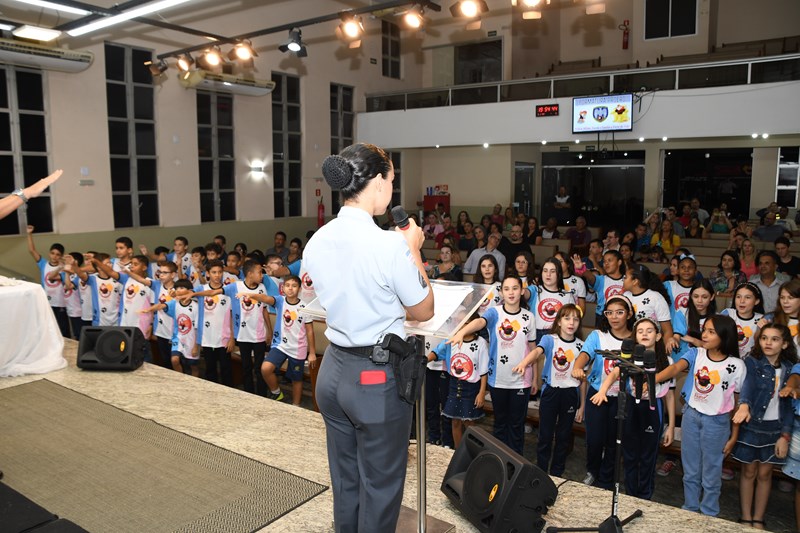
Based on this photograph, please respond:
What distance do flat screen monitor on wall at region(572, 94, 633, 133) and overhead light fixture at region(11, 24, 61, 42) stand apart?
8.52 metres

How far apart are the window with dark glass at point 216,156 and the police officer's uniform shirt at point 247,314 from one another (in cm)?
690

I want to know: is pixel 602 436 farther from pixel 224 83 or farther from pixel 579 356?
pixel 224 83

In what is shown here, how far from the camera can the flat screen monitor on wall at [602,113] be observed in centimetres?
1090

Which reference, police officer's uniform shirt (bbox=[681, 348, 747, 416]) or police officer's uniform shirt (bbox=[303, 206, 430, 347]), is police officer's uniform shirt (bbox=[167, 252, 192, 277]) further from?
police officer's uniform shirt (bbox=[303, 206, 430, 347])

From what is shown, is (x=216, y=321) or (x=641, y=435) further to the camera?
(x=216, y=321)

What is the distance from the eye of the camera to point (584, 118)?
1126 cm

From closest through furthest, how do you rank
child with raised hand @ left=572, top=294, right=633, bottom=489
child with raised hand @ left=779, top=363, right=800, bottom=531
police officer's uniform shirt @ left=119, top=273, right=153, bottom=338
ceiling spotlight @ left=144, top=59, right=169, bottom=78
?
child with raised hand @ left=779, top=363, right=800, bottom=531 → child with raised hand @ left=572, top=294, right=633, bottom=489 → police officer's uniform shirt @ left=119, top=273, right=153, bottom=338 → ceiling spotlight @ left=144, top=59, right=169, bottom=78

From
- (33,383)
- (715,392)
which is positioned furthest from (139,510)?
(715,392)

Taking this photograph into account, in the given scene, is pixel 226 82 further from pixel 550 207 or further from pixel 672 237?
pixel 550 207

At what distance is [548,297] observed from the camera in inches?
224

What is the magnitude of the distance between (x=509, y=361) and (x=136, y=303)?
14.0 feet

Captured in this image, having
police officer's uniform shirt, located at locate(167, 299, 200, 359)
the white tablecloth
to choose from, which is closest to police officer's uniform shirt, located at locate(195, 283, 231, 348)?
police officer's uniform shirt, located at locate(167, 299, 200, 359)

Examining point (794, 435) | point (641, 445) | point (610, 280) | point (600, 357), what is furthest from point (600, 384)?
point (610, 280)

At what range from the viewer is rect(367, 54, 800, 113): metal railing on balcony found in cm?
998
